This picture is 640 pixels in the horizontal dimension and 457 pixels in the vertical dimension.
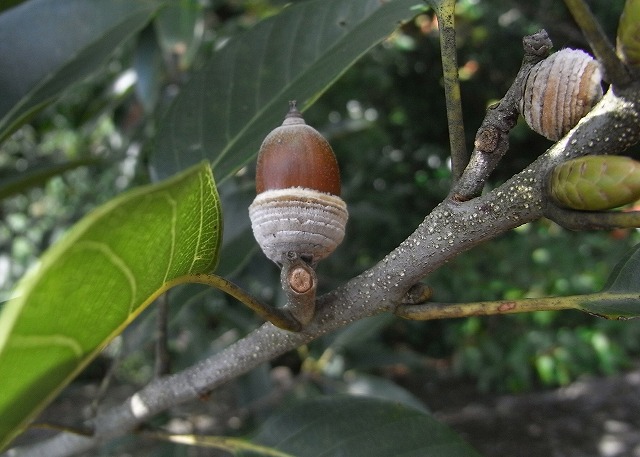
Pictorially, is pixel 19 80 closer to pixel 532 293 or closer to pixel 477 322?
pixel 532 293

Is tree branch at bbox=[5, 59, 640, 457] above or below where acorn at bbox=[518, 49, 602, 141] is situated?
below

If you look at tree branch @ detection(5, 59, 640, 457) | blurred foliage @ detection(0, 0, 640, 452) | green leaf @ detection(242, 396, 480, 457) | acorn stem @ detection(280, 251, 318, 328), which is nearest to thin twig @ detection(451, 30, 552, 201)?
tree branch @ detection(5, 59, 640, 457)

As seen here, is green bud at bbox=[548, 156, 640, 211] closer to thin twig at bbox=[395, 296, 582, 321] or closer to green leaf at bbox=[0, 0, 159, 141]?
thin twig at bbox=[395, 296, 582, 321]

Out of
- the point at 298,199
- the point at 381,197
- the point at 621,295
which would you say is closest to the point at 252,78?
the point at 298,199

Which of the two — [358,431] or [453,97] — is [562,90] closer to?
[453,97]

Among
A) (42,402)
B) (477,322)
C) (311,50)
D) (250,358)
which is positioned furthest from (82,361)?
(477,322)

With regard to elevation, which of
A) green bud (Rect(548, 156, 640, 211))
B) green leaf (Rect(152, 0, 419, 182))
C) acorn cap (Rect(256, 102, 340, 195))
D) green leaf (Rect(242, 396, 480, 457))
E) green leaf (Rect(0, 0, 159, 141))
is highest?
green leaf (Rect(0, 0, 159, 141))

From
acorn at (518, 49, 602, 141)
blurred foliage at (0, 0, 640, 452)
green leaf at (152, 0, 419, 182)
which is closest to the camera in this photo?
acorn at (518, 49, 602, 141)
